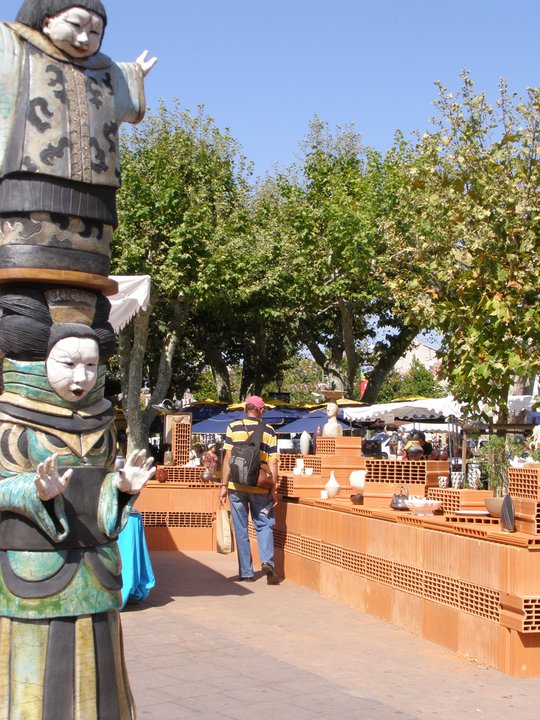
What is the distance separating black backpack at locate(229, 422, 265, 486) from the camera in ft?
32.3

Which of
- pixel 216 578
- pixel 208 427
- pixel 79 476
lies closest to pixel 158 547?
pixel 216 578

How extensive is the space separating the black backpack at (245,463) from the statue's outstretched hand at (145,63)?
529 centimetres

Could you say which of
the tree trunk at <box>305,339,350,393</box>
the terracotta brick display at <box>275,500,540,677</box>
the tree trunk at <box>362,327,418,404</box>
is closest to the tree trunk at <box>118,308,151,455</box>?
the tree trunk at <box>305,339,350,393</box>

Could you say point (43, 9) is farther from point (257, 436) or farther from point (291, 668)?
point (257, 436)

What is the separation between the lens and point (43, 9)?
4.80m

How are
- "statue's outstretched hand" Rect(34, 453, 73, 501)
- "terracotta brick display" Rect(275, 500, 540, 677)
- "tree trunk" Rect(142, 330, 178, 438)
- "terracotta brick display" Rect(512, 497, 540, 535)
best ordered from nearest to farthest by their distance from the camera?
"statue's outstretched hand" Rect(34, 453, 73, 501)
"terracotta brick display" Rect(275, 500, 540, 677)
"terracotta brick display" Rect(512, 497, 540, 535)
"tree trunk" Rect(142, 330, 178, 438)

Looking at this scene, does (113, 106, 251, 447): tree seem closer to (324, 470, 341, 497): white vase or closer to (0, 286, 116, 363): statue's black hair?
(324, 470, 341, 497): white vase

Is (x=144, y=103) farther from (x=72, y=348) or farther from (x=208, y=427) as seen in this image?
(x=208, y=427)

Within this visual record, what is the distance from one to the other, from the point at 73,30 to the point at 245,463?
578 cm

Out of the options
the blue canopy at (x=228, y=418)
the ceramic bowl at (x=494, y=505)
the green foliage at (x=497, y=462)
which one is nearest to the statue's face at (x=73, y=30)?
the ceramic bowl at (x=494, y=505)

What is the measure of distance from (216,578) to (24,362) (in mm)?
6221

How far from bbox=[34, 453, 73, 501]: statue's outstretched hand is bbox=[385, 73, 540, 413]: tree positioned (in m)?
7.66

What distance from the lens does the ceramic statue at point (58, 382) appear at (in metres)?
4.36

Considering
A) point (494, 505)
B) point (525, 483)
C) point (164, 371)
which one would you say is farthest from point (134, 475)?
point (164, 371)
